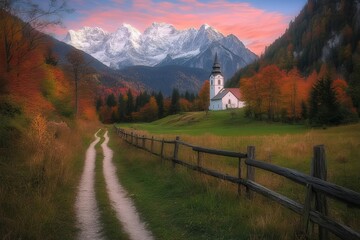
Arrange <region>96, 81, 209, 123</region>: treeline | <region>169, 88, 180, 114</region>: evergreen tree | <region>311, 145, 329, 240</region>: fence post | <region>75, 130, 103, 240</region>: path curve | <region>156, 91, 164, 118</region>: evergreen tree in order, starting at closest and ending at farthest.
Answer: <region>311, 145, 329, 240</region>: fence post, <region>75, 130, 103, 240</region>: path curve, <region>169, 88, 180, 114</region>: evergreen tree, <region>96, 81, 209, 123</region>: treeline, <region>156, 91, 164, 118</region>: evergreen tree

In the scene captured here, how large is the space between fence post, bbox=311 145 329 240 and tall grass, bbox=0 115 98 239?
5186 millimetres

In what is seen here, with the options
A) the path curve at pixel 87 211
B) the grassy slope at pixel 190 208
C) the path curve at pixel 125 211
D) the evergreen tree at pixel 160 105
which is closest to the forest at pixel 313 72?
the evergreen tree at pixel 160 105

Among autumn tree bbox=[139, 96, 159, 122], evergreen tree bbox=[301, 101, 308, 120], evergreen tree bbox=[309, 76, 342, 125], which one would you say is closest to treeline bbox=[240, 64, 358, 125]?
evergreen tree bbox=[301, 101, 308, 120]

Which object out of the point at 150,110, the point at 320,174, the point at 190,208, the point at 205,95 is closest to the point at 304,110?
the point at 205,95

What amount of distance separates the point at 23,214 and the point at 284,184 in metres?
8.12

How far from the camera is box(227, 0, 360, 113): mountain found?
144 meters

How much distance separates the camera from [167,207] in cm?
930

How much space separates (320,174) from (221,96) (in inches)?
4673

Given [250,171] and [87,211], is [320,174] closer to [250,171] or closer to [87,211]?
[250,171]

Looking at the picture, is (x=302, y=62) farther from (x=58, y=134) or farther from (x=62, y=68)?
(x=58, y=134)

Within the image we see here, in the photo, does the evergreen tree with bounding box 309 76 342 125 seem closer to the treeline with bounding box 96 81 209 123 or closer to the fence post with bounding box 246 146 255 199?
the fence post with bounding box 246 146 255 199

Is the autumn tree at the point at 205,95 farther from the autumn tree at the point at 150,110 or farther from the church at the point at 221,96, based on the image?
the autumn tree at the point at 150,110

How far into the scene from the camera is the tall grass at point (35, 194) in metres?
6.68

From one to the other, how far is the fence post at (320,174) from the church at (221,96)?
114 meters
